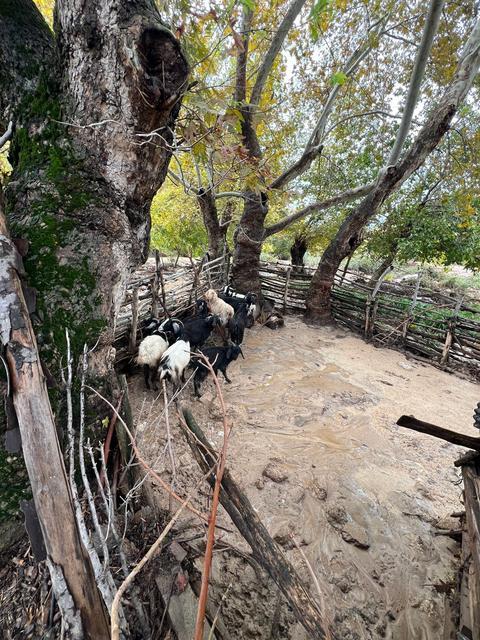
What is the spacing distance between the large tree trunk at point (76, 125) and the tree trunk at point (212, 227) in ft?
16.0

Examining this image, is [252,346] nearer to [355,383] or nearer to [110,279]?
[355,383]

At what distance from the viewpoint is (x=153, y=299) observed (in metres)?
4.82

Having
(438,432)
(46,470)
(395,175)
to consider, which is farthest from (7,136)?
(395,175)

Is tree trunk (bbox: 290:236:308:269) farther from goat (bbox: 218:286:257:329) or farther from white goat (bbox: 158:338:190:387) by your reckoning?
white goat (bbox: 158:338:190:387)

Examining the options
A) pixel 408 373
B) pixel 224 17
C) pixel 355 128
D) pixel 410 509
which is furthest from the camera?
pixel 355 128

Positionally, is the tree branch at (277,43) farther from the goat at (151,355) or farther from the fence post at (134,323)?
the goat at (151,355)

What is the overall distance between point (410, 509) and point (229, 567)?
1.81 meters

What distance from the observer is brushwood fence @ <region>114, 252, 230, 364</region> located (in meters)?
4.14

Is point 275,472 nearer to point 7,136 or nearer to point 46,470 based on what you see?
point 46,470

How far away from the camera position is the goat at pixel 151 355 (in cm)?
390

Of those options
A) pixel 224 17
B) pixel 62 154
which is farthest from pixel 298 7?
pixel 62 154

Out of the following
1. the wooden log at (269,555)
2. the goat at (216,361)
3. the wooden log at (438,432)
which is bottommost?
the goat at (216,361)

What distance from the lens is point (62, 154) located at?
5.15 feet

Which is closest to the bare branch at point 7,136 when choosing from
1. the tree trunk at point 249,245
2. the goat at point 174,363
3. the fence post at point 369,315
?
the goat at point 174,363
